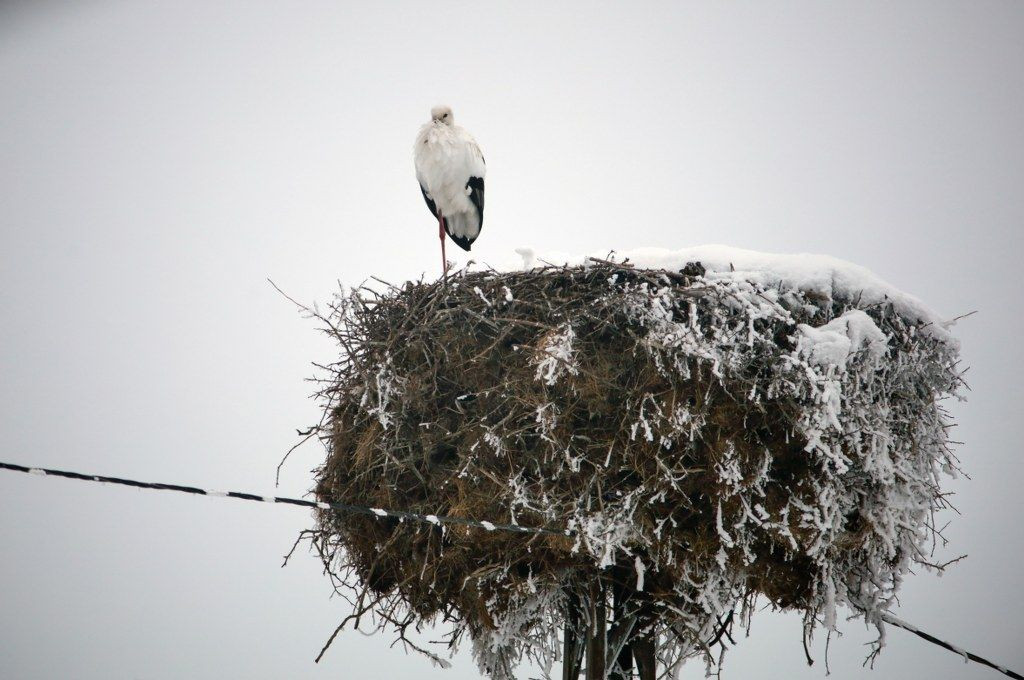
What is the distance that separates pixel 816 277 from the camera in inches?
166

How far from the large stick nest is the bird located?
2792mm

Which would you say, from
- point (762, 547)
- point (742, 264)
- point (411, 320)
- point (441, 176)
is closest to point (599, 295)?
point (742, 264)

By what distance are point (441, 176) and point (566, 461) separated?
397 cm

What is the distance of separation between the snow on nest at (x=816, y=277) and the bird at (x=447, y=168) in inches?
123

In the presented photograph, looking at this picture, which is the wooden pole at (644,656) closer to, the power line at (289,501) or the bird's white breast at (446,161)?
the power line at (289,501)

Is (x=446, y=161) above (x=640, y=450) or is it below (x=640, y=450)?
above

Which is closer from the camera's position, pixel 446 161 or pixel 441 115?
pixel 446 161

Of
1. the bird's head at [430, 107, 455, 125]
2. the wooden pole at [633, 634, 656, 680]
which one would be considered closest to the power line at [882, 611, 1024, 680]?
the wooden pole at [633, 634, 656, 680]

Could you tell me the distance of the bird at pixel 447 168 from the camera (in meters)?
7.21

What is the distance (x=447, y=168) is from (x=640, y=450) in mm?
4055

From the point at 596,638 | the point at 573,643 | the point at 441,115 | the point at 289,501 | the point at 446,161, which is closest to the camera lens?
the point at 289,501

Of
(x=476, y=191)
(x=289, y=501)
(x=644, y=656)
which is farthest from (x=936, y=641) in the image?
(x=476, y=191)

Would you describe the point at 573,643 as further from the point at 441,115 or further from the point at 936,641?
the point at 441,115

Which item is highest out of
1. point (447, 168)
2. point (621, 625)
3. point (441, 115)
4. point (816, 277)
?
point (441, 115)
